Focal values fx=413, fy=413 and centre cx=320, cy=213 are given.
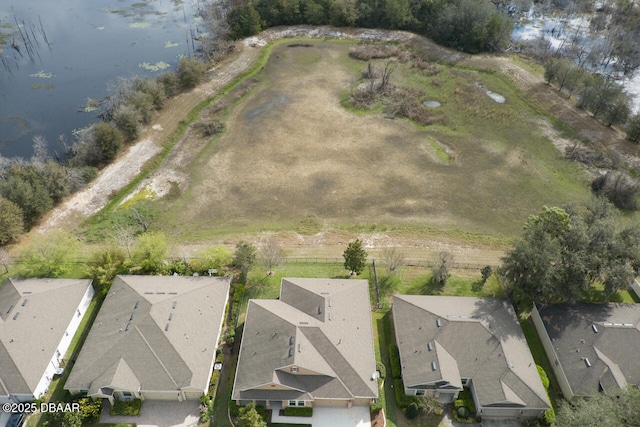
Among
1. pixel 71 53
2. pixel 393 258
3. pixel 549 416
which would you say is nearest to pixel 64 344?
pixel 393 258

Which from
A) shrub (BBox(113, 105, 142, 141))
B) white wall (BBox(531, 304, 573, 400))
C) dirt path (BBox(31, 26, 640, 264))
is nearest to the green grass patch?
dirt path (BBox(31, 26, 640, 264))

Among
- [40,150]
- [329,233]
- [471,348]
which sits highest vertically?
[40,150]

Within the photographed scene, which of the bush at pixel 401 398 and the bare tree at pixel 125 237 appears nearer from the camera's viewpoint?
the bush at pixel 401 398

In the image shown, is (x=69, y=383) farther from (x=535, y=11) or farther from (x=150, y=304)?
(x=535, y=11)

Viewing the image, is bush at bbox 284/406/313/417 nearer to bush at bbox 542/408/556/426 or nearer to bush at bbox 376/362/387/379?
bush at bbox 376/362/387/379

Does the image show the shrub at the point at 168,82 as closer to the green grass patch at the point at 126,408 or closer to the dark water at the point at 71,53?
the dark water at the point at 71,53

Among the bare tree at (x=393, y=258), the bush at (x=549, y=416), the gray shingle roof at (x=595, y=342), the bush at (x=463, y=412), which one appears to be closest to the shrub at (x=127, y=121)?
the bare tree at (x=393, y=258)

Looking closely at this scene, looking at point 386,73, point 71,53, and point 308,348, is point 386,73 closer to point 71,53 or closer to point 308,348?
point 308,348
